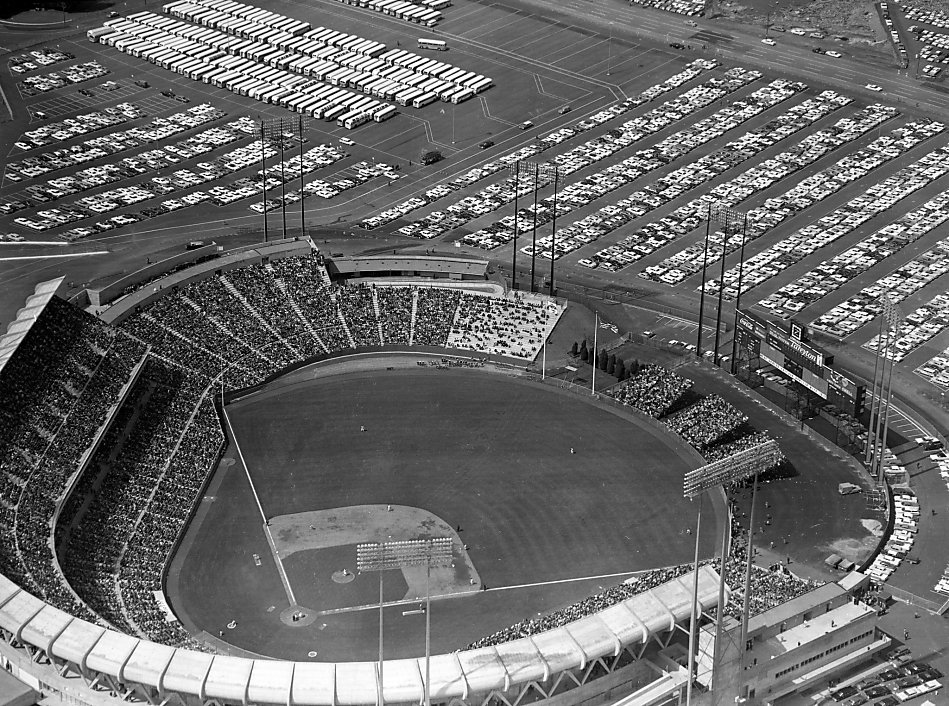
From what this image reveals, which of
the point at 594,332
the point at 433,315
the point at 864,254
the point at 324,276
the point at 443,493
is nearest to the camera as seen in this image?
the point at 443,493

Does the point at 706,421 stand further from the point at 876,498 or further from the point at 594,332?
the point at 594,332

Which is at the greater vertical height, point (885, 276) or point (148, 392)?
point (148, 392)

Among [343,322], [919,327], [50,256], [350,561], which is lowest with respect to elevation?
[919,327]

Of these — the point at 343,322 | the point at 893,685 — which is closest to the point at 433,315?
the point at 343,322

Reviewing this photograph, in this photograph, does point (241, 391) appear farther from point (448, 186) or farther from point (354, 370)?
point (448, 186)

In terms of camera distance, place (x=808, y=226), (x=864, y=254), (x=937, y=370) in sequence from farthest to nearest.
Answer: (x=808, y=226) → (x=864, y=254) → (x=937, y=370)

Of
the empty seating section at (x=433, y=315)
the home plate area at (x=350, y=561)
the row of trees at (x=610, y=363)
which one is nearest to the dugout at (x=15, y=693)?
the home plate area at (x=350, y=561)

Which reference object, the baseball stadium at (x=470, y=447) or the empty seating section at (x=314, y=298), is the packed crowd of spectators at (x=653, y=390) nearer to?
the baseball stadium at (x=470, y=447)

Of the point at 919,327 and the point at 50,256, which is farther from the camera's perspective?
the point at 50,256
